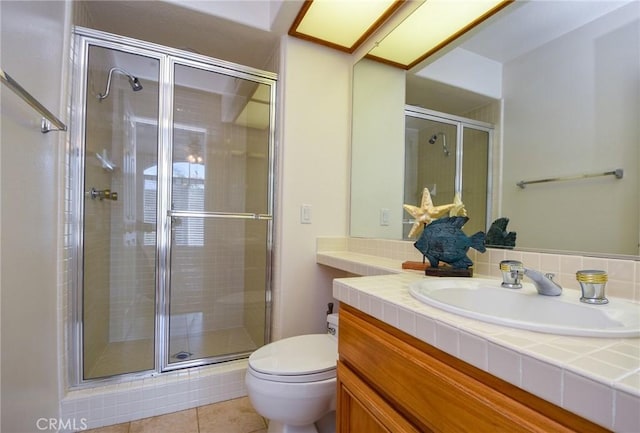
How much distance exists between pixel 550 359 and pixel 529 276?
393 millimetres

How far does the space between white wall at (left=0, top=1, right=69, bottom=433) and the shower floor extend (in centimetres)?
28

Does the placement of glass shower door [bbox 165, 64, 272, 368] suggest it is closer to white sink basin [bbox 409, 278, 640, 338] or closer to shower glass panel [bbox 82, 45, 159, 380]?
shower glass panel [bbox 82, 45, 159, 380]

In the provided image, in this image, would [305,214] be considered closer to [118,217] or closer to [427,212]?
[427,212]

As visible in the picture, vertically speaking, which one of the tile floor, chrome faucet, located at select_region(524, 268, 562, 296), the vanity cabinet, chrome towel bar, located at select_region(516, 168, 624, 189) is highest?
chrome towel bar, located at select_region(516, 168, 624, 189)

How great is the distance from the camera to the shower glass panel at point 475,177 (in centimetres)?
122

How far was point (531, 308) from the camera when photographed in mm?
751

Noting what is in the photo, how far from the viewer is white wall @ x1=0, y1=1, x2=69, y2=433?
3.27 ft

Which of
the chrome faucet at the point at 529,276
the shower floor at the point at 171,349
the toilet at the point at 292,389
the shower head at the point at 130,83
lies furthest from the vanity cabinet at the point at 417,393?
the shower head at the point at 130,83

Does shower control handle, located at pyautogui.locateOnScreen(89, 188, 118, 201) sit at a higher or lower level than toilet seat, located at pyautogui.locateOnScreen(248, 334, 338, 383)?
higher

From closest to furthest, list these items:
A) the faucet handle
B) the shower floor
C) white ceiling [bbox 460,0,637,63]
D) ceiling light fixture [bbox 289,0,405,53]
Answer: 1. the faucet handle
2. white ceiling [bbox 460,0,637,63]
3. ceiling light fixture [bbox 289,0,405,53]
4. the shower floor

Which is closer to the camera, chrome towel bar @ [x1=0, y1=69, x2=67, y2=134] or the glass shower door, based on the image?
chrome towel bar @ [x1=0, y1=69, x2=67, y2=134]

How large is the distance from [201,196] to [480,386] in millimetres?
1988

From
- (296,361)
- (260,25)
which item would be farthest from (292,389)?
(260,25)

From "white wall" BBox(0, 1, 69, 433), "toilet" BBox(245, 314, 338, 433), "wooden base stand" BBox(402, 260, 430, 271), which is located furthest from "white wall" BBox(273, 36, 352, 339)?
"white wall" BBox(0, 1, 69, 433)
